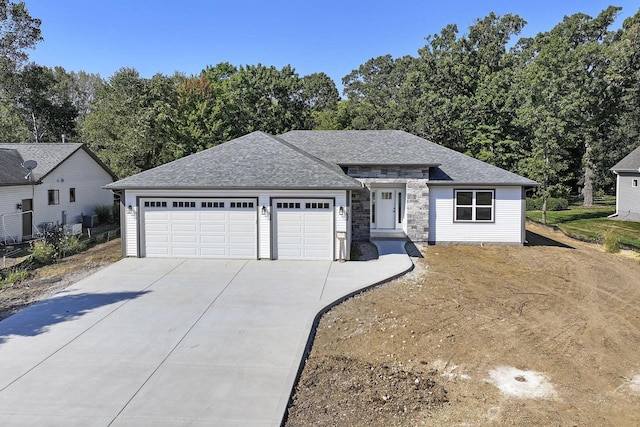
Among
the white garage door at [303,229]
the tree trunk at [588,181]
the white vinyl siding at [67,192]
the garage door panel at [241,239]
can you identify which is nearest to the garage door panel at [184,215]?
the garage door panel at [241,239]

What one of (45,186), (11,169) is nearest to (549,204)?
(45,186)

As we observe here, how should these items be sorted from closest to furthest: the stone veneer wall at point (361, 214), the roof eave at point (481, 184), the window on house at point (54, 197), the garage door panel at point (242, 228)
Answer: the garage door panel at point (242, 228)
the roof eave at point (481, 184)
the stone veneer wall at point (361, 214)
the window on house at point (54, 197)

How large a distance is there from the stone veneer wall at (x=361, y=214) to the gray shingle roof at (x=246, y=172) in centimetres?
278

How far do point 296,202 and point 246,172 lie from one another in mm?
2125

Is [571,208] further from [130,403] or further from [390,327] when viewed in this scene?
[130,403]

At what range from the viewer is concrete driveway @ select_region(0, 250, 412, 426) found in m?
5.98

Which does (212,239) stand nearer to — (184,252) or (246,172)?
(184,252)

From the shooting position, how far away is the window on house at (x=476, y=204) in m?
18.1

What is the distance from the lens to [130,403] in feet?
20.0

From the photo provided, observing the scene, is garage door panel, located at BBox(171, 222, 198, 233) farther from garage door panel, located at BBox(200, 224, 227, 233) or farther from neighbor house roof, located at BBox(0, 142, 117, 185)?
neighbor house roof, located at BBox(0, 142, 117, 185)

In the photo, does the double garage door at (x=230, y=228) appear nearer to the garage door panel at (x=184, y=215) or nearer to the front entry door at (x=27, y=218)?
the garage door panel at (x=184, y=215)

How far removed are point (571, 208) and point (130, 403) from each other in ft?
127

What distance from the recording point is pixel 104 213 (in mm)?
26766

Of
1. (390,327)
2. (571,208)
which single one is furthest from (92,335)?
(571,208)
